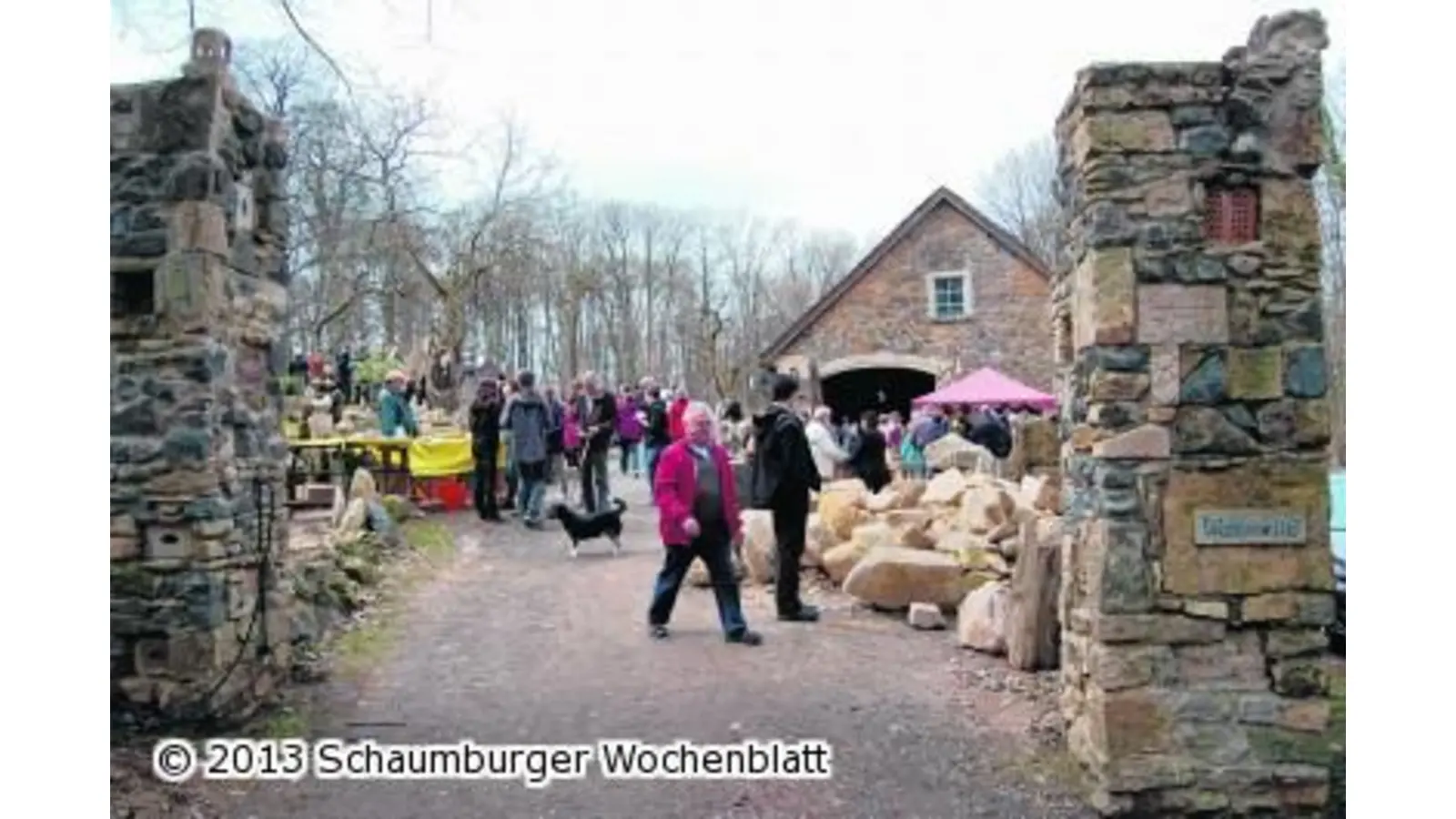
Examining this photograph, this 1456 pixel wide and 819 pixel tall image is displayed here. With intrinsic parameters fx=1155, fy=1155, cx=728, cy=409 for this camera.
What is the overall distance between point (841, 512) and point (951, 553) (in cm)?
117

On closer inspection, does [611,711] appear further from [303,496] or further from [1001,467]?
[1001,467]

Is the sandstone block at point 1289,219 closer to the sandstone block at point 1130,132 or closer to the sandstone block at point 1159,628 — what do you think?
the sandstone block at point 1130,132

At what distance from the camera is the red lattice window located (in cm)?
400

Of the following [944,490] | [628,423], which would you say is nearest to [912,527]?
[944,490]

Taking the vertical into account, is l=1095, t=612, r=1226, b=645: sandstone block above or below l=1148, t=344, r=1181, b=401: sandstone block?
below

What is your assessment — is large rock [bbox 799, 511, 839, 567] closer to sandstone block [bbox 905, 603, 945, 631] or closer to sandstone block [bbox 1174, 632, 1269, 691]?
sandstone block [bbox 905, 603, 945, 631]

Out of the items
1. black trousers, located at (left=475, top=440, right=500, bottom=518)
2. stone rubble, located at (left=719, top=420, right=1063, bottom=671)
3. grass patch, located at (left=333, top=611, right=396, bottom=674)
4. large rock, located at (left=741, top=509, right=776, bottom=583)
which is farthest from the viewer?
black trousers, located at (left=475, top=440, right=500, bottom=518)

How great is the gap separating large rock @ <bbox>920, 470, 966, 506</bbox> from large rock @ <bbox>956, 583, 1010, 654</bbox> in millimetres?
1987

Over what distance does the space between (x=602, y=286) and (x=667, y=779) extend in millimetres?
9762

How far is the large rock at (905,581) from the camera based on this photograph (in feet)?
21.2

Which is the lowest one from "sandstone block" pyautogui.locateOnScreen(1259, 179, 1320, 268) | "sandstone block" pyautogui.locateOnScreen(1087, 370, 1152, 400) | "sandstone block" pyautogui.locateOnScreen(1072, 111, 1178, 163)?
"sandstone block" pyautogui.locateOnScreen(1087, 370, 1152, 400)

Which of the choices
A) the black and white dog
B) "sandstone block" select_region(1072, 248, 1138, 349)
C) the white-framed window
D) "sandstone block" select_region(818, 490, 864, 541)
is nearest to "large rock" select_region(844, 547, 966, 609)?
"sandstone block" select_region(818, 490, 864, 541)

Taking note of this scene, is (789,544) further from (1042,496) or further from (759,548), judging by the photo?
(1042,496)

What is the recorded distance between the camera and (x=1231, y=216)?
401 centimetres
